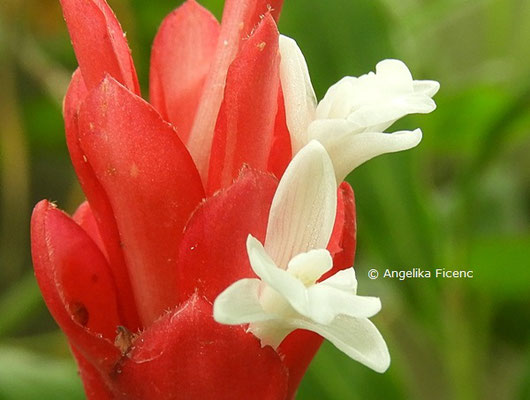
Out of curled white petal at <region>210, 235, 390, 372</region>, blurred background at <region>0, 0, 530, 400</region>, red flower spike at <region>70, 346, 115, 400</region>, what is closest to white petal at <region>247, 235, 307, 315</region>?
curled white petal at <region>210, 235, 390, 372</region>

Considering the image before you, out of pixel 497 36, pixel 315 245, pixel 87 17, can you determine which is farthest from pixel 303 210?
pixel 497 36

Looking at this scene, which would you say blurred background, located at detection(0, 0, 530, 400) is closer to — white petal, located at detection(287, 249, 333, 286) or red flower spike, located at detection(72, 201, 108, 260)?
red flower spike, located at detection(72, 201, 108, 260)

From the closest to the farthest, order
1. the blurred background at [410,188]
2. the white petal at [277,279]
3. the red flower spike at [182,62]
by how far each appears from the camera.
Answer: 1. the white petal at [277,279]
2. the red flower spike at [182,62]
3. the blurred background at [410,188]

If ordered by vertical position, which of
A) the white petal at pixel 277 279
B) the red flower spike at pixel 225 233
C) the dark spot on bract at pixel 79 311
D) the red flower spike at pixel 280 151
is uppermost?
the red flower spike at pixel 280 151

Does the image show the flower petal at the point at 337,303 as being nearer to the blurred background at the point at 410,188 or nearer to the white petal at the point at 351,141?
the white petal at the point at 351,141

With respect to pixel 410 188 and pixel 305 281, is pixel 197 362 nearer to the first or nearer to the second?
pixel 305 281

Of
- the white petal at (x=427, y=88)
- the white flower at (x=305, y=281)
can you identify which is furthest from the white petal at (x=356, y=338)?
the white petal at (x=427, y=88)

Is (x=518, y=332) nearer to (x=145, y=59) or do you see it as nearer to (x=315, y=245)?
(x=145, y=59)
